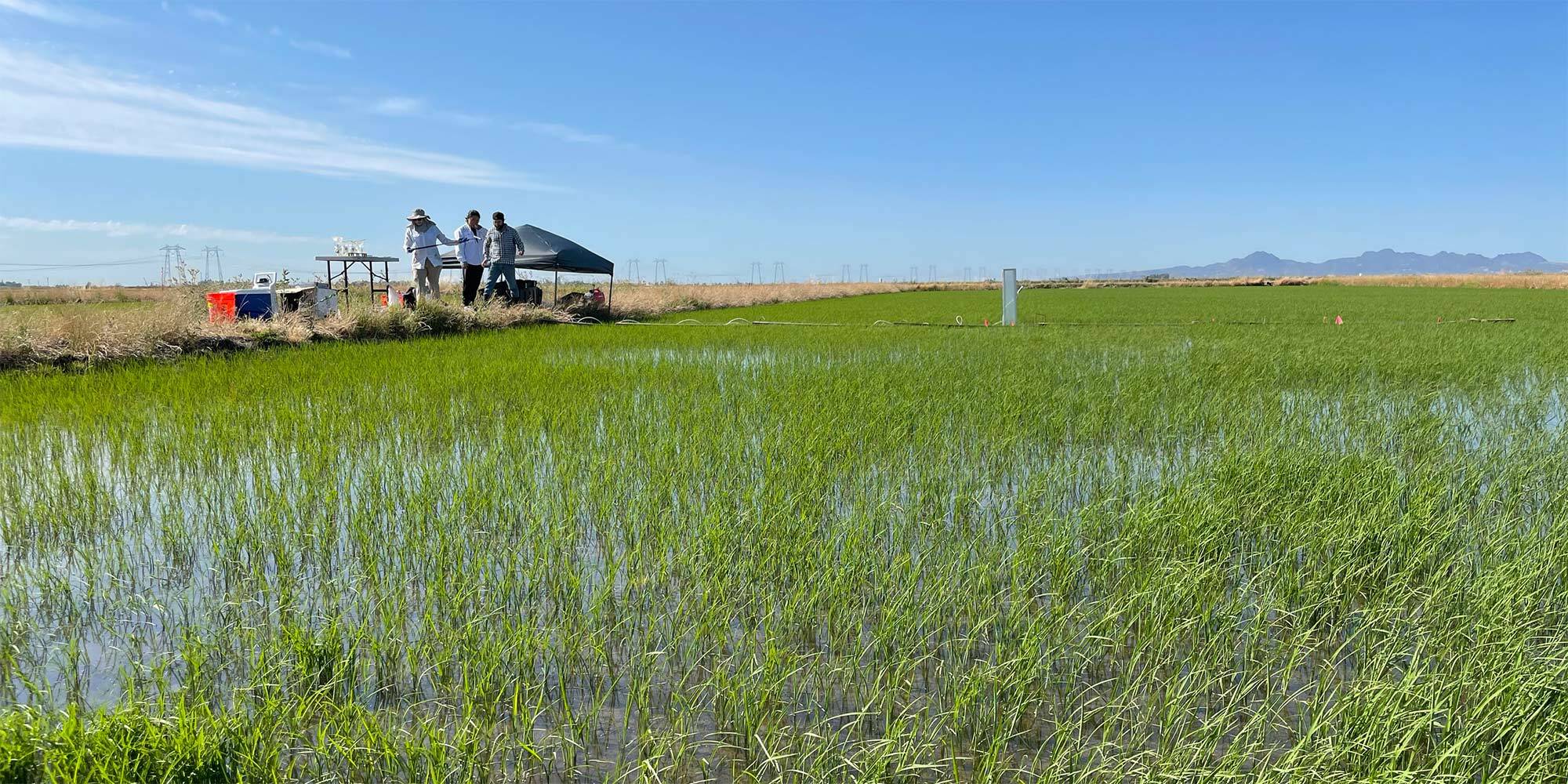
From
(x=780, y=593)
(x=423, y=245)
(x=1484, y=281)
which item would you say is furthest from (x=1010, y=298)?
(x=1484, y=281)

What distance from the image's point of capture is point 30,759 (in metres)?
1.49

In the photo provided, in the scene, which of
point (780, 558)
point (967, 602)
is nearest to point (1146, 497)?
point (967, 602)

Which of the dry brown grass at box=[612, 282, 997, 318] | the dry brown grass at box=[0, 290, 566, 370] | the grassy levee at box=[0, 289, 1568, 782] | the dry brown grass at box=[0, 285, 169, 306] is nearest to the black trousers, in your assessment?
the dry brown grass at box=[0, 290, 566, 370]

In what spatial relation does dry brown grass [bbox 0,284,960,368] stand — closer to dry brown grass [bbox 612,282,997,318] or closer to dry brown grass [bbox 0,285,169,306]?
dry brown grass [bbox 612,282,997,318]

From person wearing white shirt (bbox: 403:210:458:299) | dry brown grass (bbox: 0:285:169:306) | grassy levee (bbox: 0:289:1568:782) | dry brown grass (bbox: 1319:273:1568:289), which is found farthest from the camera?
dry brown grass (bbox: 1319:273:1568:289)

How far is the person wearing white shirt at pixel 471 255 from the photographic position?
12.1 m

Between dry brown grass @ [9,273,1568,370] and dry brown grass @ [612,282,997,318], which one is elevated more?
dry brown grass @ [612,282,997,318]

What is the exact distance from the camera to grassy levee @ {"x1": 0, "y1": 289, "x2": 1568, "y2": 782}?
1.59 meters

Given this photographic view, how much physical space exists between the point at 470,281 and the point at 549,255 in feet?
4.97

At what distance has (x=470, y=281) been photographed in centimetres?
1252

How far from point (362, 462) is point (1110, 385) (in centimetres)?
511

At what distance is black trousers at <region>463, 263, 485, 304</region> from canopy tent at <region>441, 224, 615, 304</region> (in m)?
0.66

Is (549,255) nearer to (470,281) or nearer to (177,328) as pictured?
(470,281)

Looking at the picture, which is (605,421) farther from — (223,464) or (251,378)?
(251,378)
